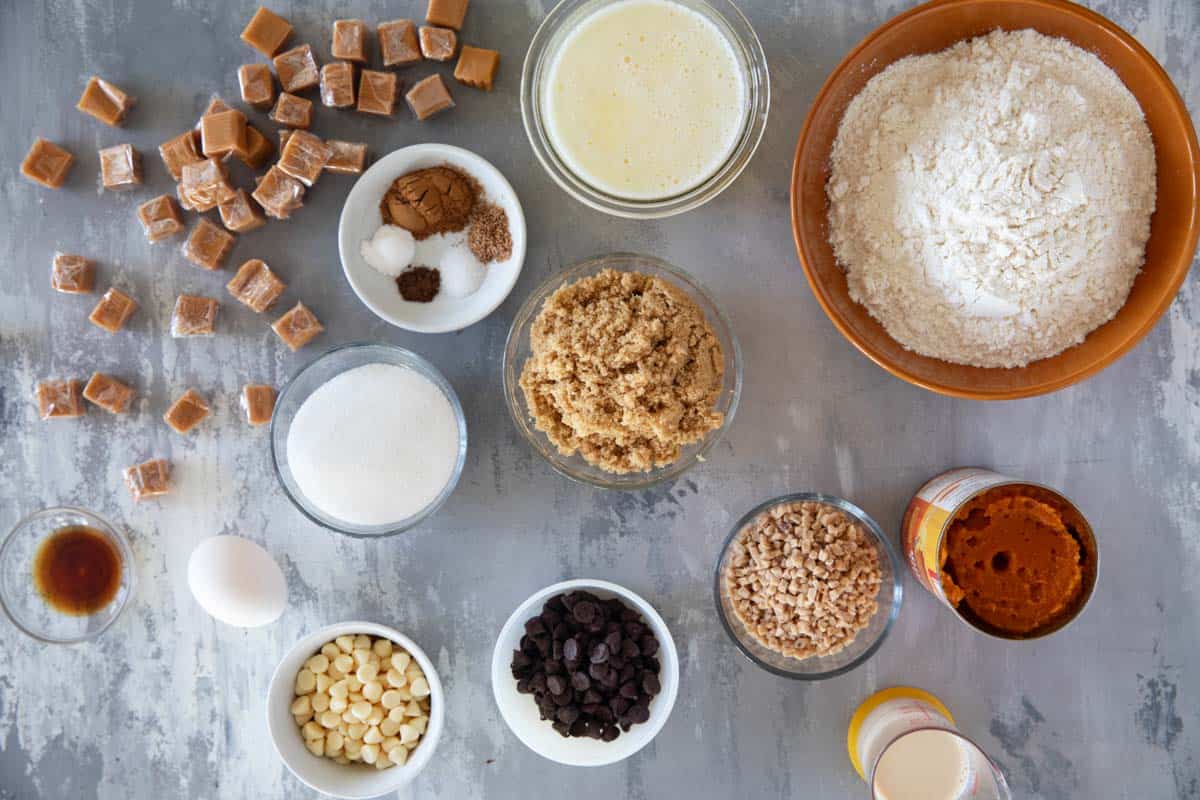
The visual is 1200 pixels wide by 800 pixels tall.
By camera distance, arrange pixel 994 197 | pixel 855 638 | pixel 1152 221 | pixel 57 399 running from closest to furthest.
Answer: pixel 994 197
pixel 1152 221
pixel 855 638
pixel 57 399

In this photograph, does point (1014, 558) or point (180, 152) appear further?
point (180, 152)

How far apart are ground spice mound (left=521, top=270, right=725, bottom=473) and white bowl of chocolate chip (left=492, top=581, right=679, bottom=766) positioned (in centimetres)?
32

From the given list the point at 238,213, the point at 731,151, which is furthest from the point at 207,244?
the point at 731,151

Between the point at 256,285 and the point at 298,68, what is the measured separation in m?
0.47

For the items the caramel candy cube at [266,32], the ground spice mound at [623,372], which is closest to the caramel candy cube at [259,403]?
the ground spice mound at [623,372]

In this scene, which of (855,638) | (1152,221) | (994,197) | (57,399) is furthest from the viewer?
(57,399)

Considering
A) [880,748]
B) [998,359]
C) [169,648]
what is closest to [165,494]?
[169,648]

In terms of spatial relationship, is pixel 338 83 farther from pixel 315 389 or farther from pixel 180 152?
pixel 315 389

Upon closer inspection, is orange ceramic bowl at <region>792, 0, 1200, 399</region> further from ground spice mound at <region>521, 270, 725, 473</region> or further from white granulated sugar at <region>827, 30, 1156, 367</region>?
ground spice mound at <region>521, 270, 725, 473</region>

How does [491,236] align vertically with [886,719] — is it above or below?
above

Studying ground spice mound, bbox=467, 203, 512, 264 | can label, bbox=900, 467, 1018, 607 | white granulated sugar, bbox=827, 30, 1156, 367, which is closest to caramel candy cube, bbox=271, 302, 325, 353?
ground spice mound, bbox=467, 203, 512, 264

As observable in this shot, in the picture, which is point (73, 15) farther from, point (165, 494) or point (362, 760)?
point (362, 760)

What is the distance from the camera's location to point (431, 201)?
65.6 inches

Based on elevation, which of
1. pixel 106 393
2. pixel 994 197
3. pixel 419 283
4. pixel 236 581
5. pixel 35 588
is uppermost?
pixel 994 197
